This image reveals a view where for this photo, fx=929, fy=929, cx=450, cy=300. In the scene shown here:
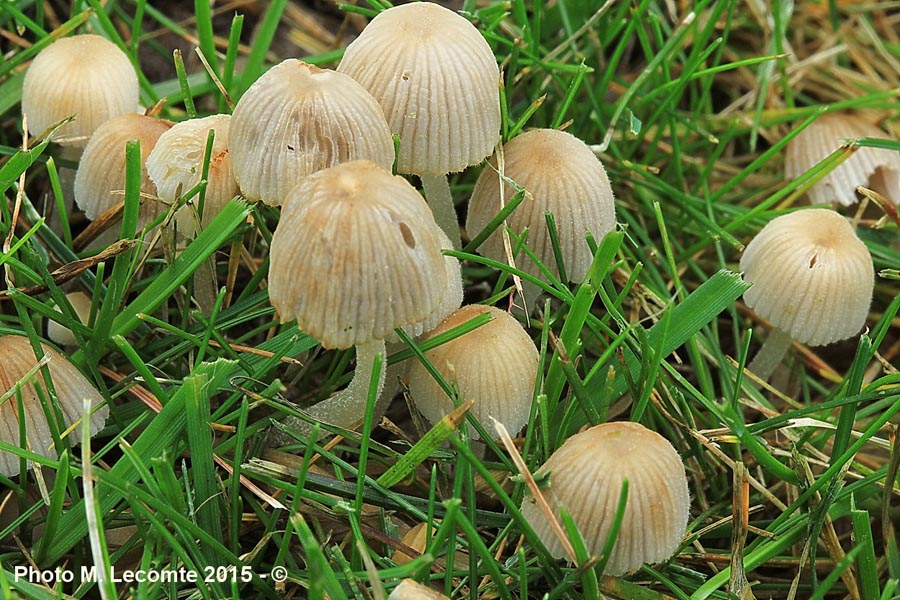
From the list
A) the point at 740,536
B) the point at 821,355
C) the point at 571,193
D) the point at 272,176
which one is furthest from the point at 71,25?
the point at 821,355

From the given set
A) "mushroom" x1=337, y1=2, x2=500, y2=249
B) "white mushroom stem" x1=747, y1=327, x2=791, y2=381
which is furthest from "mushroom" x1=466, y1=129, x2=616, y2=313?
"white mushroom stem" x1=747, y1=327, x2=791, y2=381

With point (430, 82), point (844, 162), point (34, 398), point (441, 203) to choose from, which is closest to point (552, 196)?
point (441, 203)

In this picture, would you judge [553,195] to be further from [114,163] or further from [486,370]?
[114,163]

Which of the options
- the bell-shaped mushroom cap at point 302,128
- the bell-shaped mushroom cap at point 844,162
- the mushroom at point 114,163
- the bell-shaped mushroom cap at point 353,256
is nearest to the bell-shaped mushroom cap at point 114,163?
the mushroom at point 114,163

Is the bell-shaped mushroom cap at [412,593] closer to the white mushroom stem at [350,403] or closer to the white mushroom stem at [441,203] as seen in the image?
the white mushroom stem at [350,403]

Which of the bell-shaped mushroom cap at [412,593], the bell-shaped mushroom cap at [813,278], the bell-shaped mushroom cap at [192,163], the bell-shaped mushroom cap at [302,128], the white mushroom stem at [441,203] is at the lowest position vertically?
the bell-shaped mushroom cap at [412,593]

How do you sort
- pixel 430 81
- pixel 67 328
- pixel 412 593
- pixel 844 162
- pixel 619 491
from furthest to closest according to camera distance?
1. pixel 844 162
2. pixel 67 328
3. pixel 430 81
4. pixel 619 491
5. pixel 412 593
